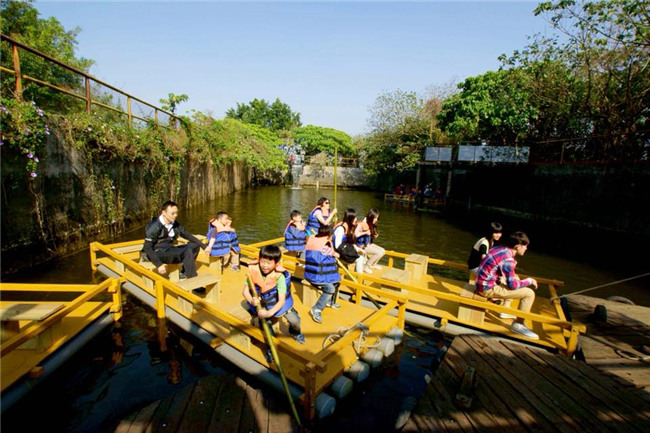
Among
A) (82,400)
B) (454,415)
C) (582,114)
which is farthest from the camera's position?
(582,114)

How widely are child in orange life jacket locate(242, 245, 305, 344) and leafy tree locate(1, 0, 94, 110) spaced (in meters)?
11.1

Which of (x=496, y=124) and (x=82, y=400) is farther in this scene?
(x=496, y=124)

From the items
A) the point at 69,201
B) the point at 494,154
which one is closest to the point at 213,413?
the point at 69,201

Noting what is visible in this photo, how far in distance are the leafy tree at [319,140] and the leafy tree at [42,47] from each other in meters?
29.4

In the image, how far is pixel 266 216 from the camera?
2084cm

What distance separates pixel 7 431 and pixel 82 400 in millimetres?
779

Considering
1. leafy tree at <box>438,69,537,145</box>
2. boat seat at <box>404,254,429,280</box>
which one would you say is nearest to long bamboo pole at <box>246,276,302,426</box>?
boat seat at <box>404,254,429,280</box>

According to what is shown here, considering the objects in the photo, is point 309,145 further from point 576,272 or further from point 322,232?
point 322,232

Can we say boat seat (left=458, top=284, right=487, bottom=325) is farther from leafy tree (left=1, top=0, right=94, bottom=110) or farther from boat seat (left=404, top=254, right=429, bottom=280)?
leafy tree (left=1, top=0, right=94, bottom=110)

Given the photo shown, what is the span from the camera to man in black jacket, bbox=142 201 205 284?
6891mm

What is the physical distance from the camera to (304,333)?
5.19 meters

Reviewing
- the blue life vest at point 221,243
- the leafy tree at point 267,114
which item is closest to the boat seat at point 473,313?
the blue life vest at point 221,243

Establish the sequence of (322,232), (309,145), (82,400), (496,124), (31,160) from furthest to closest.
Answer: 1. (309,145)
2. (496,124)
3. (31,160)
4. (322,232)
5. (82,400)

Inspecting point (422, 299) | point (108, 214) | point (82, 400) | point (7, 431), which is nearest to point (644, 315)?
point (422, 299)
